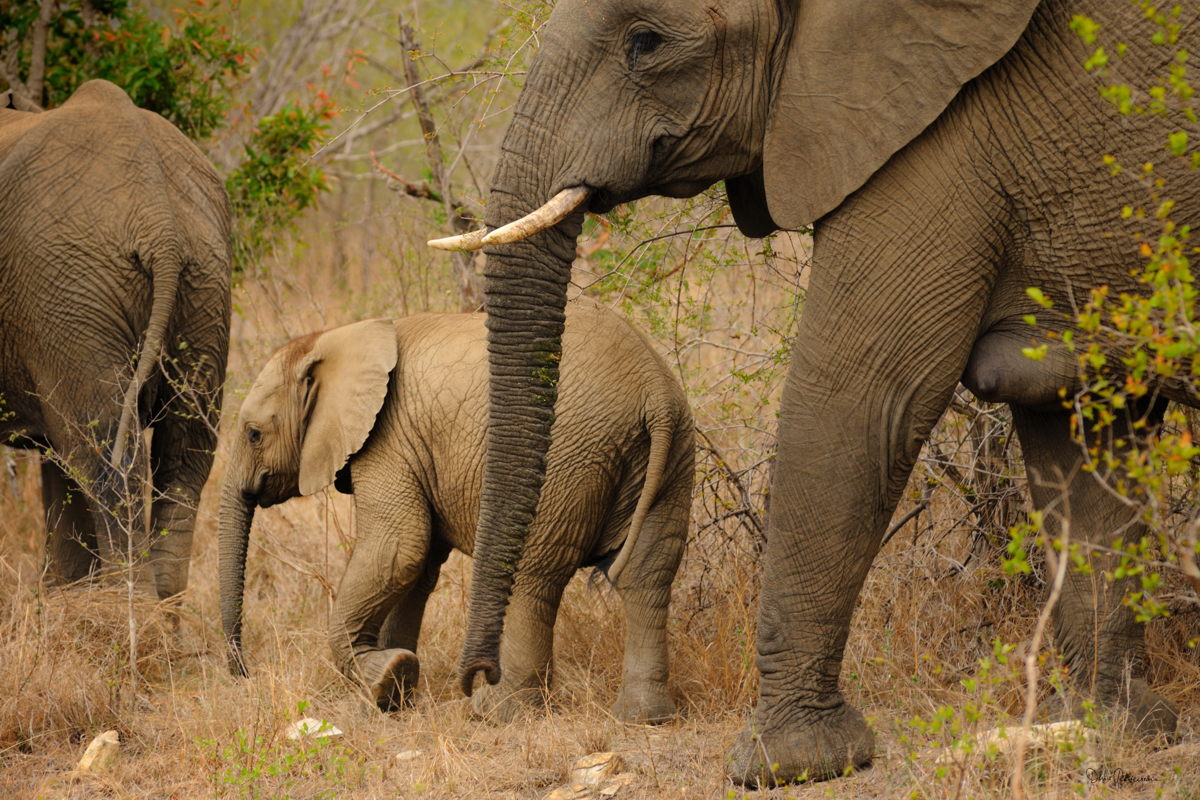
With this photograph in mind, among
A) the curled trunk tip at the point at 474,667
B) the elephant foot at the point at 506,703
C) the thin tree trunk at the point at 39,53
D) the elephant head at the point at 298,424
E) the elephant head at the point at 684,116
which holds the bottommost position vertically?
the elephant foot at the point at 506,703

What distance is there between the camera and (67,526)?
6.04 m

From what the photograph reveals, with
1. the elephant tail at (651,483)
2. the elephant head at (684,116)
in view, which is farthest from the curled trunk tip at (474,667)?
the elephant tail at (651,483)

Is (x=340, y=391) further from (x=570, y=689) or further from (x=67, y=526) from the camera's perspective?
(x=67, y=526)

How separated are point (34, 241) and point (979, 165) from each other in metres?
3.90

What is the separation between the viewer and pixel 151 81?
6938 millimetres

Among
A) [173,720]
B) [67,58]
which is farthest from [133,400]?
[67,58]

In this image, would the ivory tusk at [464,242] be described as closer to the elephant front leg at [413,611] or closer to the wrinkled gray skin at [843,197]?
the wrinkled gray skin at [843,197]

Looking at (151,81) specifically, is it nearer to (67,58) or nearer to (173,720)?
(67,58)

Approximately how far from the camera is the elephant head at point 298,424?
491cm

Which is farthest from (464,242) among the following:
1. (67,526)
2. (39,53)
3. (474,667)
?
(39,53)

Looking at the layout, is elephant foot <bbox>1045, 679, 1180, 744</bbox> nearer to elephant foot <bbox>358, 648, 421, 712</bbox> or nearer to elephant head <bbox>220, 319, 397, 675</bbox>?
elephant foot <bbox>358, 648, 421, 712</bbox>

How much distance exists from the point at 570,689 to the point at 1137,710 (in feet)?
6.73

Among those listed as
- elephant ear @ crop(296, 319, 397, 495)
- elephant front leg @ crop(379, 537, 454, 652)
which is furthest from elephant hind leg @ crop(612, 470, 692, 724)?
elephant ear @ crop(296, 319, 397, 495)

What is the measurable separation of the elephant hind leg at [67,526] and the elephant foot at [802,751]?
385 centimetres
